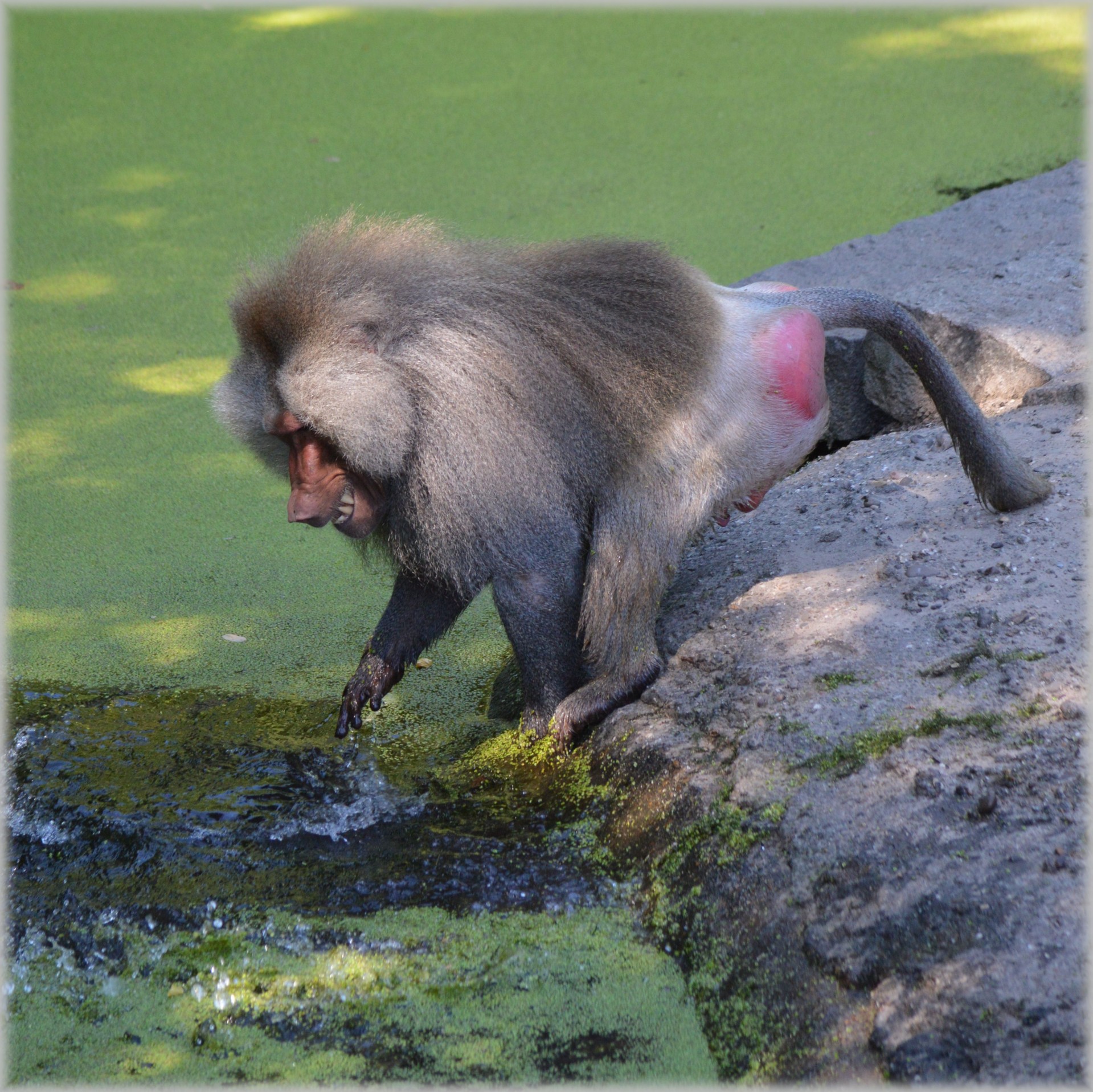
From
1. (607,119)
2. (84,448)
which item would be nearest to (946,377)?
(84,448)

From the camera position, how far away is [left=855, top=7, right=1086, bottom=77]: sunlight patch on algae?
6.10 meters

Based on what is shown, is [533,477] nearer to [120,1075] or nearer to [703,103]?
[120,1075]

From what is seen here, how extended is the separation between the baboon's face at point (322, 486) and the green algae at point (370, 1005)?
87 cm

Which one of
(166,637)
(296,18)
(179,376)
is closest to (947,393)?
(166,637)

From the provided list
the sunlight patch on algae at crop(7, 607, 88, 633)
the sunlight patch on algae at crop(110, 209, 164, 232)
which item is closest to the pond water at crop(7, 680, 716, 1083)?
the sunlight patch on algae at crop(7, 607, 88, 633)

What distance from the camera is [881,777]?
2.40 m

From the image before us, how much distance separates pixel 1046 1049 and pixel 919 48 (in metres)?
5.58

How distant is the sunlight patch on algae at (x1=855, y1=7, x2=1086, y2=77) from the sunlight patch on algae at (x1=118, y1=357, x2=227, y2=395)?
3.71m

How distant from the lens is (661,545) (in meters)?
3.01

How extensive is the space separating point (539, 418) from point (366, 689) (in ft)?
2.88

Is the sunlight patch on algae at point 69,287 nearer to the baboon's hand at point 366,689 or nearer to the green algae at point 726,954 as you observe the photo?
the baboon's hand at point 366,689

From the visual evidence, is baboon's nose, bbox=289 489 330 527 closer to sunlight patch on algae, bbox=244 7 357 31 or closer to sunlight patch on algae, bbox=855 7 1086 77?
sunlight patch on algae, bbox=855 7 1086 77

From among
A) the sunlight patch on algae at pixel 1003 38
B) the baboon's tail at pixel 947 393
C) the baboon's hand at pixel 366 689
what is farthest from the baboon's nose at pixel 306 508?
the sunlight patch on algae at pixel 1003 38

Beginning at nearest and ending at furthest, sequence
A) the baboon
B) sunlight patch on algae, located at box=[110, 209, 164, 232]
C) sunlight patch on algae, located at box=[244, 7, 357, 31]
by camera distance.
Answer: the baboon, sunlight patch on algae, located at box=[110, 209, 164, 232], sunlight patch on algae, located at box=[244, 7, 357, 31]
